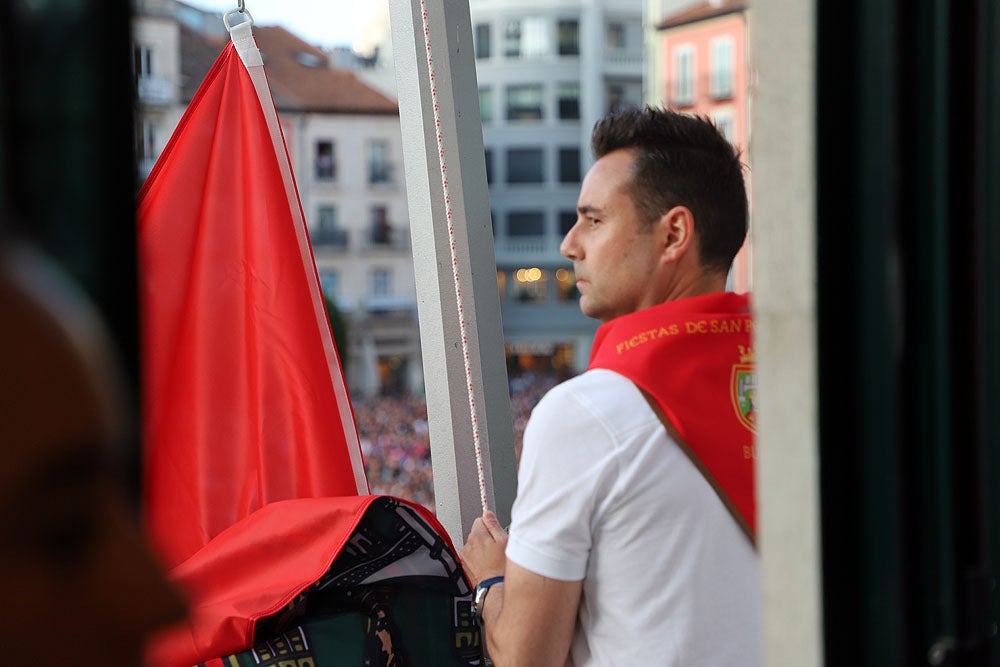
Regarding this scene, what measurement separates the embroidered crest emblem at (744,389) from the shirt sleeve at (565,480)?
193mm

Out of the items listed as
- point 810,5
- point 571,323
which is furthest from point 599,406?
point 571,323

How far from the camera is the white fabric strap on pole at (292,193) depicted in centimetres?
231

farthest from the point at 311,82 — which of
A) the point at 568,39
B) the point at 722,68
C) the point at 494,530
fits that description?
the point at 494,530

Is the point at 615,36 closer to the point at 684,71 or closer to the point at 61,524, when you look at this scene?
the point at 684,71

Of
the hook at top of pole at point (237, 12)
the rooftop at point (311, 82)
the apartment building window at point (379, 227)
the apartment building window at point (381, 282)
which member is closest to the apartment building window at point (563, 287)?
the apartment building window at point (381, 282)

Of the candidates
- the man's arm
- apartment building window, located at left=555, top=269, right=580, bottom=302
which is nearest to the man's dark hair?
the man's arm

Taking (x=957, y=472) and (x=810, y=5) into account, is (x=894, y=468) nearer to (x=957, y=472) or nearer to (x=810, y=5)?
(x=957, y=472)

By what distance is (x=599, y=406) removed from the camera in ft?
4.40

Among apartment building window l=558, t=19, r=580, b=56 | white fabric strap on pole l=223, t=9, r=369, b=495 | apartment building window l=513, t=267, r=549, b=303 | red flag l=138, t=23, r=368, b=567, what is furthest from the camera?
apartment building window l=558, t=19, r=580, b=56

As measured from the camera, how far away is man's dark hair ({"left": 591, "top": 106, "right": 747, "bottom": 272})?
1.58 m

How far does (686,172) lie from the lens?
5.23 feet

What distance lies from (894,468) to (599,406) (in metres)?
0.51

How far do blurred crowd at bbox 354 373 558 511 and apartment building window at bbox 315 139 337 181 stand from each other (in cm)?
775

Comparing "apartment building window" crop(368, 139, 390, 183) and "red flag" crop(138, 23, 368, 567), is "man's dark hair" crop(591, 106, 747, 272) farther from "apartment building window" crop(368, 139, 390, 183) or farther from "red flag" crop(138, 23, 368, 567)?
"apartment building window" crop(368, 139, 390, 183)
